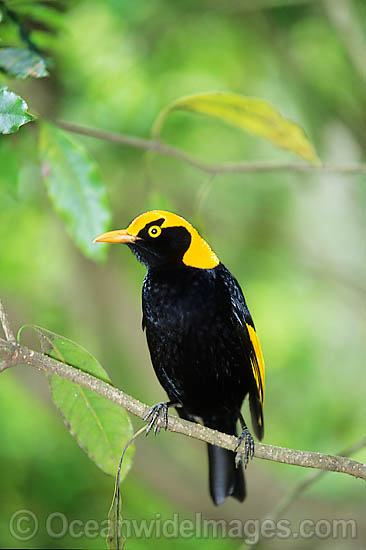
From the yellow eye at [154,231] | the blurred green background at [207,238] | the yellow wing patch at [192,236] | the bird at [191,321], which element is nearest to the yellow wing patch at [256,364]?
the bird at [191,321]

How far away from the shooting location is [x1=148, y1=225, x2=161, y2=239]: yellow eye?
290 centimetres

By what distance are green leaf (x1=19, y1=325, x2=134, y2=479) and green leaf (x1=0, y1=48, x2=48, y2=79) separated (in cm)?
92

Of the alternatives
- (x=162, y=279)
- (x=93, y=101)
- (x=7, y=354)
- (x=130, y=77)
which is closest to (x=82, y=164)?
(x=162, y=279)

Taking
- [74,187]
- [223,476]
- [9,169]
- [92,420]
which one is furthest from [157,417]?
[9,169]

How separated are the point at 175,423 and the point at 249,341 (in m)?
0.74

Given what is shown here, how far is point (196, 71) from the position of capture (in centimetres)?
609

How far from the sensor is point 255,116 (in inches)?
117

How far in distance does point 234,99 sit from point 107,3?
5.28ft

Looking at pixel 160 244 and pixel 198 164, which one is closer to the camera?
pixel 160 244

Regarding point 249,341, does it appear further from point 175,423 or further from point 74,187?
point 74,187

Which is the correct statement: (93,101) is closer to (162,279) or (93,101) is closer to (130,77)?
(130,77)

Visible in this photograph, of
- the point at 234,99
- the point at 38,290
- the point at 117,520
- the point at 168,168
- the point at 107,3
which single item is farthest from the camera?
the point at 38,290

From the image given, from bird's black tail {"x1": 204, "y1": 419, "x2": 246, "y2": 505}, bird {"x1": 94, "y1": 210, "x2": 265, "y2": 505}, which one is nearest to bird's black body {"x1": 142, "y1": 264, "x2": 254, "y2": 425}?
bird {"x1": 94, "y1": 210, "x2": 265, "y2": 505}

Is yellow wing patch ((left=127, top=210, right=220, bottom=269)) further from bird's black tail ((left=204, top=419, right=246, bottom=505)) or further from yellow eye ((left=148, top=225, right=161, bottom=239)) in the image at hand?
bird's black tail ((left=204, top=419, right=246, bottom=505))
